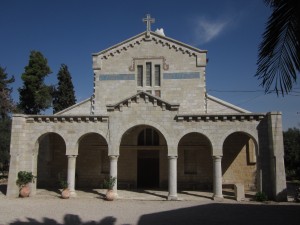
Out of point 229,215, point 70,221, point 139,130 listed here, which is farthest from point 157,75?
point 70,221

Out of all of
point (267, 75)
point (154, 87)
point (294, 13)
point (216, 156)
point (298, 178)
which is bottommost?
point (298, 178)

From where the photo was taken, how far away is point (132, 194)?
19.6 metres

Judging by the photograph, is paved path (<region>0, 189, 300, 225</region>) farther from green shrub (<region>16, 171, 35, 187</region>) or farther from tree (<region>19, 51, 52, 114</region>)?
tree (<region>19, 51, 52, 114</region>)

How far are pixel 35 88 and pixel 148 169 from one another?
1727 cm

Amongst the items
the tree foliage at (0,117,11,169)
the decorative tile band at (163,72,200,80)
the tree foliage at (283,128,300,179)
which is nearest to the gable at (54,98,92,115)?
the decorative tile band at (163,72,200,80)

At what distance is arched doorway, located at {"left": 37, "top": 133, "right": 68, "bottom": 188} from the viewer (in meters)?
23.6

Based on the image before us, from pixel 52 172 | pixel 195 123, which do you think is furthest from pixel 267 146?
pixel 52 172

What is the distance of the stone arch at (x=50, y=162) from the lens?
23.6 m

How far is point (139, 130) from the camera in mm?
23219

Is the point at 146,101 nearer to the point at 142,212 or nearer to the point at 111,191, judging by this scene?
the point at 111,191

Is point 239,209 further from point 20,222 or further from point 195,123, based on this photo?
point 20,222

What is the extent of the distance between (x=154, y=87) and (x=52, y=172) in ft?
34.9

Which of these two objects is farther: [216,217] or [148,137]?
[148,137]

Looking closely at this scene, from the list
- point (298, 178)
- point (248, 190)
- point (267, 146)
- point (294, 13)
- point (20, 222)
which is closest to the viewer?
point (294, 13)
